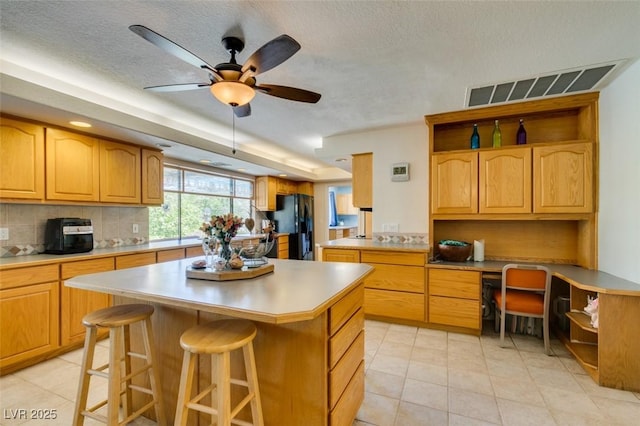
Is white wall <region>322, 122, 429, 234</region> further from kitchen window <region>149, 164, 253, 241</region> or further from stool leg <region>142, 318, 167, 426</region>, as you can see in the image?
stool leg <region>142, 318, 167, 426</region>

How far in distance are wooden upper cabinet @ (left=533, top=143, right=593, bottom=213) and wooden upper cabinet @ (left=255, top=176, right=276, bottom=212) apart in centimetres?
455

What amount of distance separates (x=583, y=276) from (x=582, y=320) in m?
0.38

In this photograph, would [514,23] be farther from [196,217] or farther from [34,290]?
[196,217]

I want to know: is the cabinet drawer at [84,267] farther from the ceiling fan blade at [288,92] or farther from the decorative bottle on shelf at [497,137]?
the decorative bottle on shelf at [497,137]

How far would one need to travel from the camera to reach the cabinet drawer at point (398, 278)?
10.2 feet

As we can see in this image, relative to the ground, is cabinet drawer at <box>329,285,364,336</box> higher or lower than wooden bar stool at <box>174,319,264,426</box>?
higher

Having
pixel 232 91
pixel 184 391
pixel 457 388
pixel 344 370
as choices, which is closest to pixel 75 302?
pixel 184 391

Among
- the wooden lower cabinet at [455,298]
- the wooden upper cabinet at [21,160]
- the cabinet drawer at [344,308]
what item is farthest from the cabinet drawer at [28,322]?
the wooden lower cabinet at [455,298]

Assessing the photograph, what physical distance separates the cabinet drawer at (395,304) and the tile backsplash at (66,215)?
3.15 meters

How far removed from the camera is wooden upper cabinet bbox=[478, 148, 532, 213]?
9.53ft

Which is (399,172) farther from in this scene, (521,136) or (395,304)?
(395,304)

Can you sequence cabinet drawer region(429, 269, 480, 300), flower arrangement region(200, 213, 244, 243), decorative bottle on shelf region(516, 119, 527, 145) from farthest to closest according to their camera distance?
decorative bottle on shelf region(516, 119, 527, 145)
cabinet drawer region(429, 269, 480, 300)
flower arrangement region(200, 213, 244, 243)

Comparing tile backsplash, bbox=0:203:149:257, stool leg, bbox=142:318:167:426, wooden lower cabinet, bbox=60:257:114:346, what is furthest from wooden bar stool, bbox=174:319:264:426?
tile backsplash, bbox=0:203:149:257

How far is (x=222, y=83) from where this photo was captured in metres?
1.68
